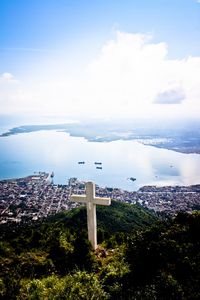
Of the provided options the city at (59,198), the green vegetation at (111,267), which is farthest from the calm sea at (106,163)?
the green vegetation at (111,267)

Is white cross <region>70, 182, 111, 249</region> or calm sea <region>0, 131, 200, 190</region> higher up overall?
white cross <region>70, 182, 111, 249</region>

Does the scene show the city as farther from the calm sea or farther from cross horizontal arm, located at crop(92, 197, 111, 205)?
cross horizontal arm, located at crop(92, 197, 111, 205)

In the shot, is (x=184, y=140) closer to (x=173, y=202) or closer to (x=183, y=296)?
(x=173, y=202)

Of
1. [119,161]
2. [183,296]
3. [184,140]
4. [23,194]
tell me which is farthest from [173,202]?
[184,140]

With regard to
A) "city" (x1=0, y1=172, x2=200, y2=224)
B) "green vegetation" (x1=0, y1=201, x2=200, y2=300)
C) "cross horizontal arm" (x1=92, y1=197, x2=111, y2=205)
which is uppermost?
"cross horizontal arm" (x1=92, y1=197, x2=111, y2=205)

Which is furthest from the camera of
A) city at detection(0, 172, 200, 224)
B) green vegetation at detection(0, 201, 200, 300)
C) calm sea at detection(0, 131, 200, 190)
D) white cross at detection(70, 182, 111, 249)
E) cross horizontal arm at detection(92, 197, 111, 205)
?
calm sea at detection(0, 131, 200, 190)

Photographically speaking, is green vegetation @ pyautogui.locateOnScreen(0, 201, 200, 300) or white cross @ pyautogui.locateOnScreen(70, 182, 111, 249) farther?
white cross @ pyautogui.locateOnScreen(70, 182, 111, 249)

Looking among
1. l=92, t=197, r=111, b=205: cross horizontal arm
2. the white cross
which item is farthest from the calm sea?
l=92, t=197, r=111, b=205: cross horizontal arm
